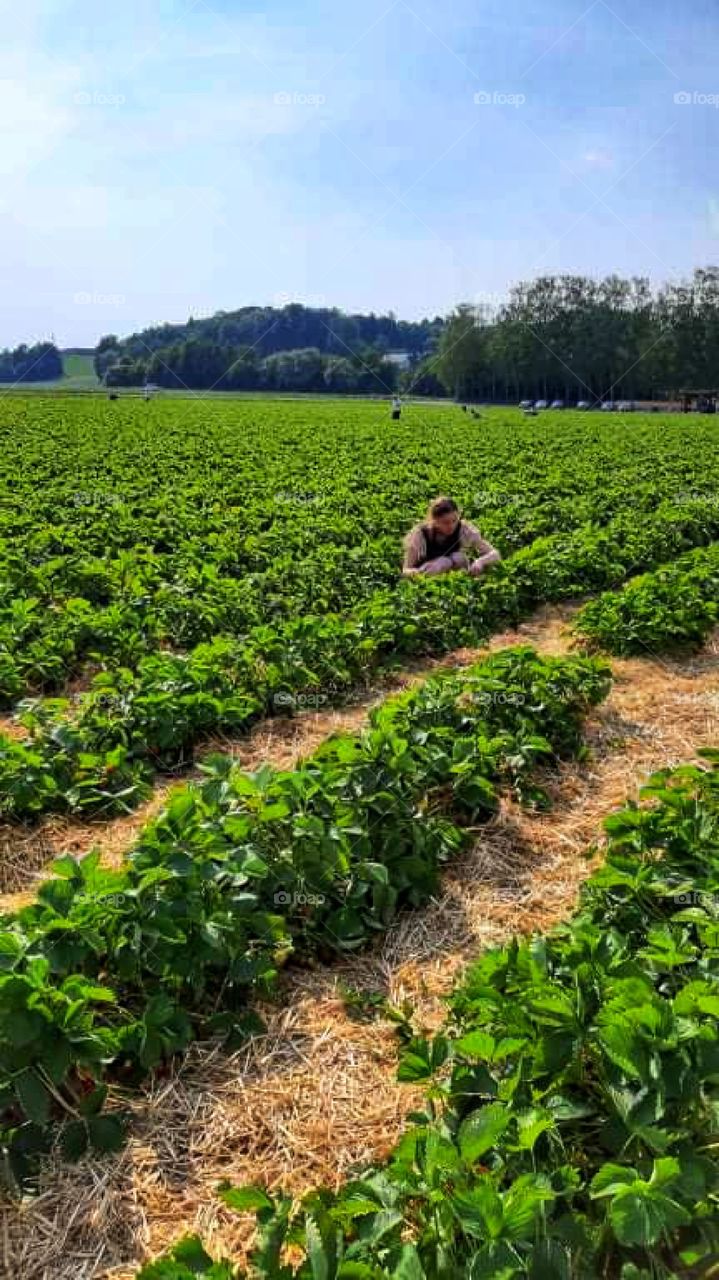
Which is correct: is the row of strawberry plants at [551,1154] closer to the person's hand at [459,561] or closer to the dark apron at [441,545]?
the person's hand at [459,561]

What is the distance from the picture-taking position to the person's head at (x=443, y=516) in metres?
8.26

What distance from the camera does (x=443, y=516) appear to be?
27.2 ft

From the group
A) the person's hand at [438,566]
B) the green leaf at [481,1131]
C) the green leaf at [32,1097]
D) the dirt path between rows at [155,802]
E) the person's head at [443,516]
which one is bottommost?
the dirt path between rows at [155,802]

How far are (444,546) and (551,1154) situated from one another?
7.05 m

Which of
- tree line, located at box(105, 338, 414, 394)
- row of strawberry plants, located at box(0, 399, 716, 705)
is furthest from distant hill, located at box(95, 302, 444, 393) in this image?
row of strawberry plants, located at box(0, 399, 716, 705)

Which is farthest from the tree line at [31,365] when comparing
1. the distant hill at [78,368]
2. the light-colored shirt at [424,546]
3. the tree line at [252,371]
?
the light-colored shirt at [424,546]

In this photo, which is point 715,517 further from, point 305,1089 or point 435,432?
point 435,432

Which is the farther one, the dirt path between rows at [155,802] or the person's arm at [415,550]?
the person's arm at [415,550]

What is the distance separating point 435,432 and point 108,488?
2080 centimetres

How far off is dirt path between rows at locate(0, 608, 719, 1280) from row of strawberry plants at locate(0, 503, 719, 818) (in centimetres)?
46

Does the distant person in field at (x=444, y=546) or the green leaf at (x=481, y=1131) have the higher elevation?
the distant person in field at (x=444, y=546)

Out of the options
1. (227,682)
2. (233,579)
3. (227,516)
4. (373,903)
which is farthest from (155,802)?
(227,516)

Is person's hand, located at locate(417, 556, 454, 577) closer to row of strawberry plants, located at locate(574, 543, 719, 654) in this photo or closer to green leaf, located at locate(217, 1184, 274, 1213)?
row of strawberry plants, located at locate(574, 543, 719, 654)

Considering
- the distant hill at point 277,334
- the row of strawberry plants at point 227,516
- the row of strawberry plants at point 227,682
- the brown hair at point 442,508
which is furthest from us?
the distant hill at point 277,334
